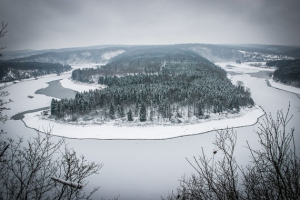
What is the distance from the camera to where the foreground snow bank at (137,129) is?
23.5 meters

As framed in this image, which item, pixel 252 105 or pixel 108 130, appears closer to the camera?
pixel 108 130

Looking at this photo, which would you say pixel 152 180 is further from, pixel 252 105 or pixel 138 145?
pixel 252 105

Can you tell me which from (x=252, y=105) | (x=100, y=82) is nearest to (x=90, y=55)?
(x=100, y=82)

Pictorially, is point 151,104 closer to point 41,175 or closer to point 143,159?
point 143,159

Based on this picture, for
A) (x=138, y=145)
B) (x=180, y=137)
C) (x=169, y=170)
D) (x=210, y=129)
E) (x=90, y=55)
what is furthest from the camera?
(x=90, y=55)

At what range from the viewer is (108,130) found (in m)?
25.5

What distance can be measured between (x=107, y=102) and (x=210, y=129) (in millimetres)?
21657

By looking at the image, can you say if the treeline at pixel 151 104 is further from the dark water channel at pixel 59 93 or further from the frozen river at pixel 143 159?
the dark water channel at pixel 59 93

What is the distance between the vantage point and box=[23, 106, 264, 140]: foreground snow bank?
77.3 feet

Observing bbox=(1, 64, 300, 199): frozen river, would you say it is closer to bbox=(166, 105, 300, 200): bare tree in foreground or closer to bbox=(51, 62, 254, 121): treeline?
bbox=(51, 62, 254, 121): treeline

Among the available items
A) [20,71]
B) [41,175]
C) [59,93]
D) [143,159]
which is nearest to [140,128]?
[143,159]

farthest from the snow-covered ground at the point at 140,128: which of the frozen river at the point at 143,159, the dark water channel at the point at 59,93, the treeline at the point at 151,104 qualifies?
the dark water channel at the point at 59,93

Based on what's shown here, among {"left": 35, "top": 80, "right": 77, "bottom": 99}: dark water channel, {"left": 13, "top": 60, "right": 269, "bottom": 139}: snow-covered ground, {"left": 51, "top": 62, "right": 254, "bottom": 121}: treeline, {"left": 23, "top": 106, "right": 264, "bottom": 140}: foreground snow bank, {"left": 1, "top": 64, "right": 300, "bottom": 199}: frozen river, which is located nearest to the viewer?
{"left": 1, "top": 64, "right": 300, "bottom": 199}: frozen river

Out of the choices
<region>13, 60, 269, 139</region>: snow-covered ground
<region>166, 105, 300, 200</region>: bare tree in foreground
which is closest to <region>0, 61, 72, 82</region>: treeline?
<region>13, 60, 269, 139</region>: snow-covered ground
